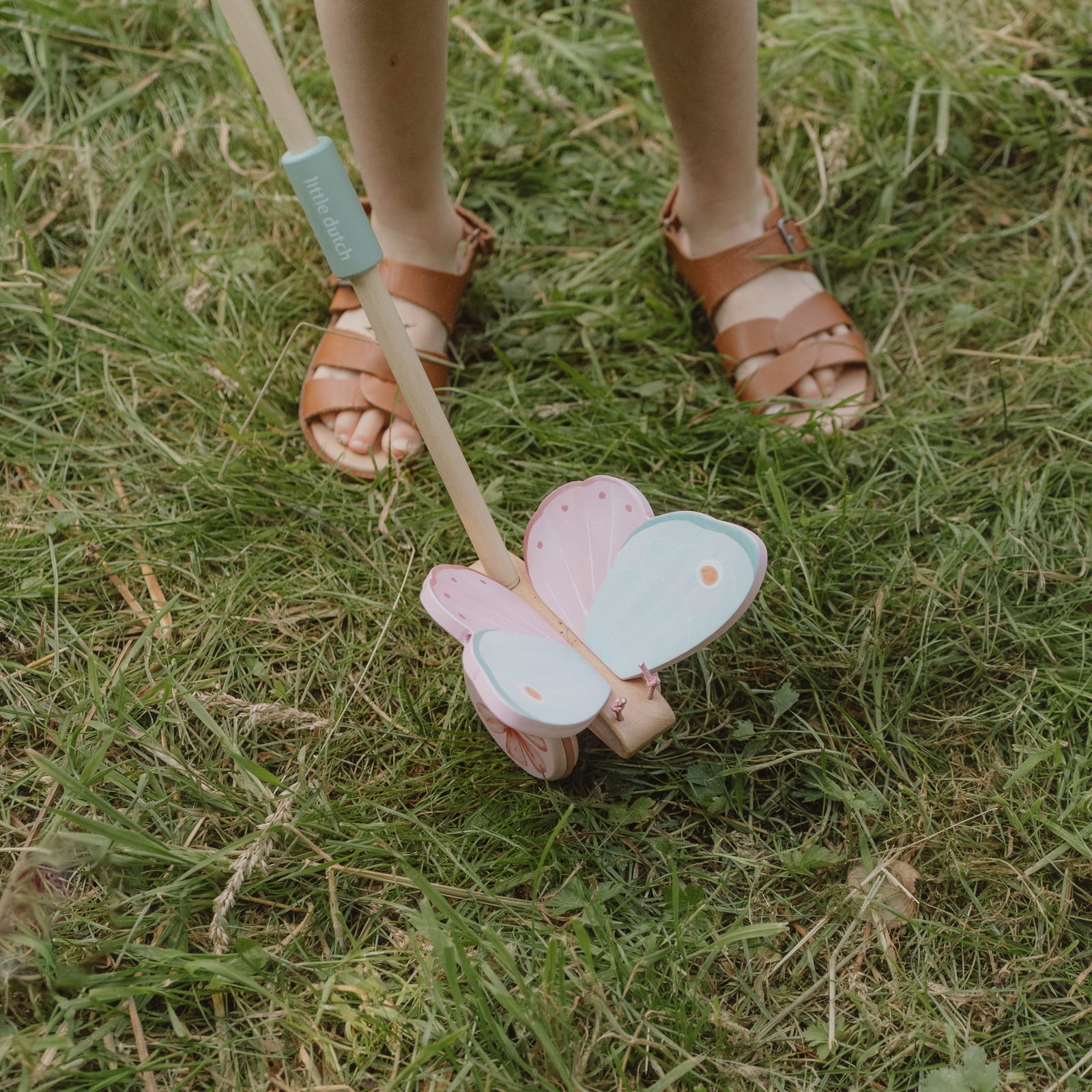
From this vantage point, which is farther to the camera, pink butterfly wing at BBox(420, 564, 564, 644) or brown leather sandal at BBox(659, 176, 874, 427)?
brown leather sandal at BBox(659, 176, 874, 427)

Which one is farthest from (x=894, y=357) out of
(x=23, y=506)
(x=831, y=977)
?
(x=23, y=506)

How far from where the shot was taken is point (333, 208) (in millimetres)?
906

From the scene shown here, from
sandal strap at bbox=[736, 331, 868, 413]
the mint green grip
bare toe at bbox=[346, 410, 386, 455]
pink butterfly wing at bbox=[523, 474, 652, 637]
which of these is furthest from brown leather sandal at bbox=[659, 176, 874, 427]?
the mint green grip

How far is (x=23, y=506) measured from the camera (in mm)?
1394

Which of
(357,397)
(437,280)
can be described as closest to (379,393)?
(357,397)

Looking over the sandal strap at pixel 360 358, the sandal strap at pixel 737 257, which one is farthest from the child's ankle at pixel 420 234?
the sandal strap at pixel 737 257

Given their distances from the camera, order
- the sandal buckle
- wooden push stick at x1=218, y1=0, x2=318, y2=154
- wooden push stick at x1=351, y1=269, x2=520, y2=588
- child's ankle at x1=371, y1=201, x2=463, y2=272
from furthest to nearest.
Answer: the sandal buckle
child's ankle at x1=371, y1=201, x2=463, y2=272
wooden push stick at x1=351, y1=269, x2=520, y2=588
wooden push stick at x1=218, y1=0, x2=318, y2=154

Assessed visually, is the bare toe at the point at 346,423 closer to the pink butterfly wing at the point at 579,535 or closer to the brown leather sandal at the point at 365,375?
the brown leather sandal at the point at 365,375

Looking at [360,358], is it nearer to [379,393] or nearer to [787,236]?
[379,393]

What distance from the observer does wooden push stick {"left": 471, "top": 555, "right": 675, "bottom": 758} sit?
3.42 ft

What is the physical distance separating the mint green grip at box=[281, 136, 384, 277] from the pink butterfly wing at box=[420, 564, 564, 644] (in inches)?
12.3

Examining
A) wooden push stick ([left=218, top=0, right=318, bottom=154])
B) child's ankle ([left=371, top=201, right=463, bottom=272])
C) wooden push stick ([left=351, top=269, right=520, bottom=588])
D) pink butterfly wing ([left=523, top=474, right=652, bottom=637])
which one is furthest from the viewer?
child's ankle ([left=371, top=201, right=463, bottom=272])

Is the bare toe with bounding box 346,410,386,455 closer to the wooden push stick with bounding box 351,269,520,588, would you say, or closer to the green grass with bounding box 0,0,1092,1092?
the green grass with bounding box 0,0,1092,1092

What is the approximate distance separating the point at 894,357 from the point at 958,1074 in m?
1.01
